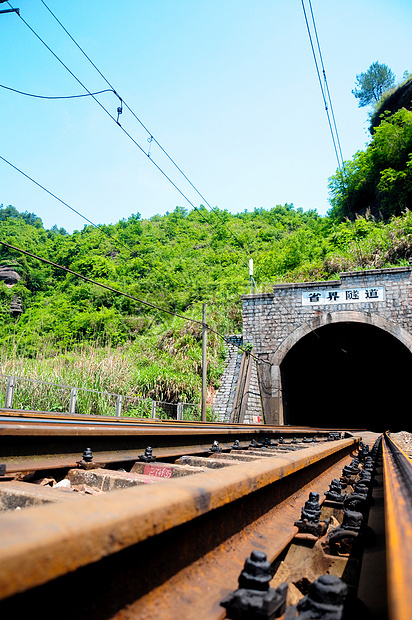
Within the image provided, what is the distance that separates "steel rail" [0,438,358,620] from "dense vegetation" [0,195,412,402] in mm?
11356

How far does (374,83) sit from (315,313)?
48.2m

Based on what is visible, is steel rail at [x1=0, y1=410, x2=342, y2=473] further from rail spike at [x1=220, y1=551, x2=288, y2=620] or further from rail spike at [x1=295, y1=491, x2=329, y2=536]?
rail spike at [x1=220, y1=551, x2=288, y2=620]

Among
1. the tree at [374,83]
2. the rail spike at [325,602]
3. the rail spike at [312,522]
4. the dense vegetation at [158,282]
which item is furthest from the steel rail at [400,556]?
the tree at [374,83]

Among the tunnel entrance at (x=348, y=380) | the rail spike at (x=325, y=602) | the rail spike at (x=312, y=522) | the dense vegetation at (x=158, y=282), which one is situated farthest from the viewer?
the tunnel entrance at (x=348, y=380)

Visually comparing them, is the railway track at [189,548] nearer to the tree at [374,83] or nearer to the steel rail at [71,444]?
the steel rail at [71,444]

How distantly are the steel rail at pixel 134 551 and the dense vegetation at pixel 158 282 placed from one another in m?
11.4

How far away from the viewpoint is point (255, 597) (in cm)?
98

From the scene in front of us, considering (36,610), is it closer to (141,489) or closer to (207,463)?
(141,489)

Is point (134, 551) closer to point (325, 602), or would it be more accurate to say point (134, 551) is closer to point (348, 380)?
point (325, 602)

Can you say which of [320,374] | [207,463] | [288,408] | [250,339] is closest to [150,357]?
[250,339]

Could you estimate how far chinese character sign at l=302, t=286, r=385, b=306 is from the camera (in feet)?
53.0

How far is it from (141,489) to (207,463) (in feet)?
6.16

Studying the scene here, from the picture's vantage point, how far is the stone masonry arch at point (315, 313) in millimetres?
15891

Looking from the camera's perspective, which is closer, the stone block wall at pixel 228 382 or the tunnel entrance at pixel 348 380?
the stone block wall at pixel 228 382
